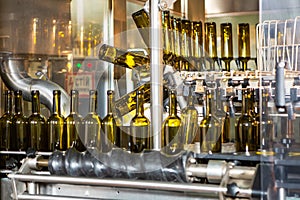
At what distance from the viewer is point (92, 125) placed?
1.46m

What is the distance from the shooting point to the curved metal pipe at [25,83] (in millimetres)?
1840

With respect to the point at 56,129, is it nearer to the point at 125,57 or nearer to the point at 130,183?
the point at 125,57

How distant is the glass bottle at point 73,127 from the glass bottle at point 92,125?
0.09 feet

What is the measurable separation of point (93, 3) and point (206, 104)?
1377 mm

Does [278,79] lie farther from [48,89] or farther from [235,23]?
[235,23]

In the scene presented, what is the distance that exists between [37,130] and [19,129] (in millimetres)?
72

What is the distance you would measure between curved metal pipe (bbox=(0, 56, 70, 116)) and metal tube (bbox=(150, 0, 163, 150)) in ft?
2.03

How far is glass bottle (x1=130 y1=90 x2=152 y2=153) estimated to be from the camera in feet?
4.34

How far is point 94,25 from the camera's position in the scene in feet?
8.43

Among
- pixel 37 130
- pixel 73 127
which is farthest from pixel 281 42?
pixel 37 130

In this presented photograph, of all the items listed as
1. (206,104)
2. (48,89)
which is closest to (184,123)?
(206,104)

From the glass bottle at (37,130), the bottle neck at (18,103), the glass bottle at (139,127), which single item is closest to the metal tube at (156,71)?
the glass bottle at (139,127)

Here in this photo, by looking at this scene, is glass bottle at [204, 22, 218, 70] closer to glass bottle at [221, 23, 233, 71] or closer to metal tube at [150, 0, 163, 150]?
glass bottle at [221, 23, 233, 71]

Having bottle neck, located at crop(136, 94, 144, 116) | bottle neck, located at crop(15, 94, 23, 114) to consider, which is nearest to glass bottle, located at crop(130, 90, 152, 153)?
bottle neck, located at crop(136, 94, 144, 116)
